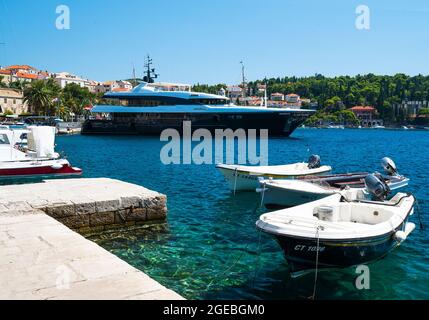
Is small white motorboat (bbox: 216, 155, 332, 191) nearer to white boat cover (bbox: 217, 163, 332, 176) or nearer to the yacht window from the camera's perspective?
white boat cover (bbox: 217, 163, 332, 176)

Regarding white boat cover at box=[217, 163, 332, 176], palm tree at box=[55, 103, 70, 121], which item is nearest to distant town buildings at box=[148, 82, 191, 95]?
palm tree at box=[55, 103, 70, 121]

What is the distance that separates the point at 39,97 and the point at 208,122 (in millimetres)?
46153

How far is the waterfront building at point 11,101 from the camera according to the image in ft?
318

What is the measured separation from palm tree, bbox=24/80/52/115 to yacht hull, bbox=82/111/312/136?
26.7m

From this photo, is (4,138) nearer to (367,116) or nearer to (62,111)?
(62,111)

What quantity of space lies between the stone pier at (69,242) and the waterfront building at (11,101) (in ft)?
316

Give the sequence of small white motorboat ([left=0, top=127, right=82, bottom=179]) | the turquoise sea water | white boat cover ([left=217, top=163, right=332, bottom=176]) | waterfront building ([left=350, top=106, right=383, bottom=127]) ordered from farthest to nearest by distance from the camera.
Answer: waterfront building ([left=350, top=106, right=383, bottom=127]), small white motorboat ([left=0, top=127, right=82, bottom=179]), white boat cover ([left=217, top=163, right=332, bottom=176]), the turquoise sea water

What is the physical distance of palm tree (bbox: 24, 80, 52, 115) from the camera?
86.4 meters

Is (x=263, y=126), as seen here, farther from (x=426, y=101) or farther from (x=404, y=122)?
(x=426, y=101)

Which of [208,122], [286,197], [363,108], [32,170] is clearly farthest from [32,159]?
[363,108]

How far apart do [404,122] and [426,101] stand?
17.3 meters

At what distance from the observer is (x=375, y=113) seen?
171 meters

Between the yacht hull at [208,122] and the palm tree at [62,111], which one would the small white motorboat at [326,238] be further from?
the palm tree at [62,111]
